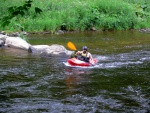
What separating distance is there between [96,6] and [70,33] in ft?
13.2

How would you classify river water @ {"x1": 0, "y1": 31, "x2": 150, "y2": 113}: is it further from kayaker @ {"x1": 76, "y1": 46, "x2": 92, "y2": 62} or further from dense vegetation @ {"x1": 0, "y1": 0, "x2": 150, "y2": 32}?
dense vegetation @ {"x1": 0, "y1": 0, "x2": 150, "y2": 32}

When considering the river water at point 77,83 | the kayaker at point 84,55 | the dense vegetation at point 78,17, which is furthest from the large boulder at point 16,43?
the dense vegetation at point 78,17

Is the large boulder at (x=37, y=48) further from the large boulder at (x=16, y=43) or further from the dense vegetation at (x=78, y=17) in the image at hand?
the dense vegetation at (x=78, y=17)

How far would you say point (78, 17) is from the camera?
23312 mm

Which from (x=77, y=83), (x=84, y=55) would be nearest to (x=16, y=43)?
(x=84, y=55)

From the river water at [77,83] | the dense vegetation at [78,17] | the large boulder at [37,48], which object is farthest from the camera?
the dense vegetation at [78,17]

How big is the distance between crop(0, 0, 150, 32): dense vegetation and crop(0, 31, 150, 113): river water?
5890 mm

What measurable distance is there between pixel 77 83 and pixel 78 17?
13923 millimetres

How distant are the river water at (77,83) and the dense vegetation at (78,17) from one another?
5.89m

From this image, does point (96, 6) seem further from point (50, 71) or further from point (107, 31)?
point (50, 71)

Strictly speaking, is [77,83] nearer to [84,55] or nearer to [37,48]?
[84,55]

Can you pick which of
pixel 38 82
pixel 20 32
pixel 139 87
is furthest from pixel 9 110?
pixel 20 32

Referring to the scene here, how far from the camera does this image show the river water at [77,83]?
24.5ft

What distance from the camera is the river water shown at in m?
7.45
